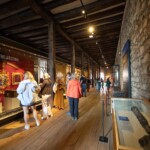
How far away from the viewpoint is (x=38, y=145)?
2654 millimetres

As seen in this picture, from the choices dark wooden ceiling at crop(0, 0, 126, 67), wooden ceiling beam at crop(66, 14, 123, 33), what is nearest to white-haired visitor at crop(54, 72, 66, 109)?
dark wooden ceiling at crop(0, 0, 126, 67)

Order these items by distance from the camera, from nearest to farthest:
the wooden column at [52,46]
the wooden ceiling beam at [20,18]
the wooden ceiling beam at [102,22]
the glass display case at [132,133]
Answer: the glass display case at [132,133]
the wooden ceiling beam at [20,18]
the wooden column at [52,46]
the wooden ceiling beam at [102,22]

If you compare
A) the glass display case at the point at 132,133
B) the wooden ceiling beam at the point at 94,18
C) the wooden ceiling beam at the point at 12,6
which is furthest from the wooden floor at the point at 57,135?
the wooden ceiling beam at the point at 94,18

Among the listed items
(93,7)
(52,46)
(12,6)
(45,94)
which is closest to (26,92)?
(45,94)

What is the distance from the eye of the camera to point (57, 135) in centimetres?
309

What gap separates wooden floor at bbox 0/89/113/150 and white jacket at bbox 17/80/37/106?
73cm

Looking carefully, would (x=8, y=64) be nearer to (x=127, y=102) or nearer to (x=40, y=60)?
(x=40, y=60)

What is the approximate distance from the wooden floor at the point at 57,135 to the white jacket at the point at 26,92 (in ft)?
2.41

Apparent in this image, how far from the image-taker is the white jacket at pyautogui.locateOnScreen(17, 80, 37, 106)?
11.1 ft

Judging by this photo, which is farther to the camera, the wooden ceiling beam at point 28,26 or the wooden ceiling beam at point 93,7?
the wooden ceiling beam at point 28,26

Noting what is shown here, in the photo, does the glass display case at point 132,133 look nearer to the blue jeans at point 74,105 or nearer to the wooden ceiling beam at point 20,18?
the blue jeans at point 74,105

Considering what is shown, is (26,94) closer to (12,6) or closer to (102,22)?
(12,6)

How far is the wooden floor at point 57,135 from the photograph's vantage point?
2619 millimetres

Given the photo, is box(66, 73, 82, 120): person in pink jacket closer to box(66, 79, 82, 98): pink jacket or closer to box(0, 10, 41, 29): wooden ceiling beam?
box(66, 79, 82, 98): pink jacket
